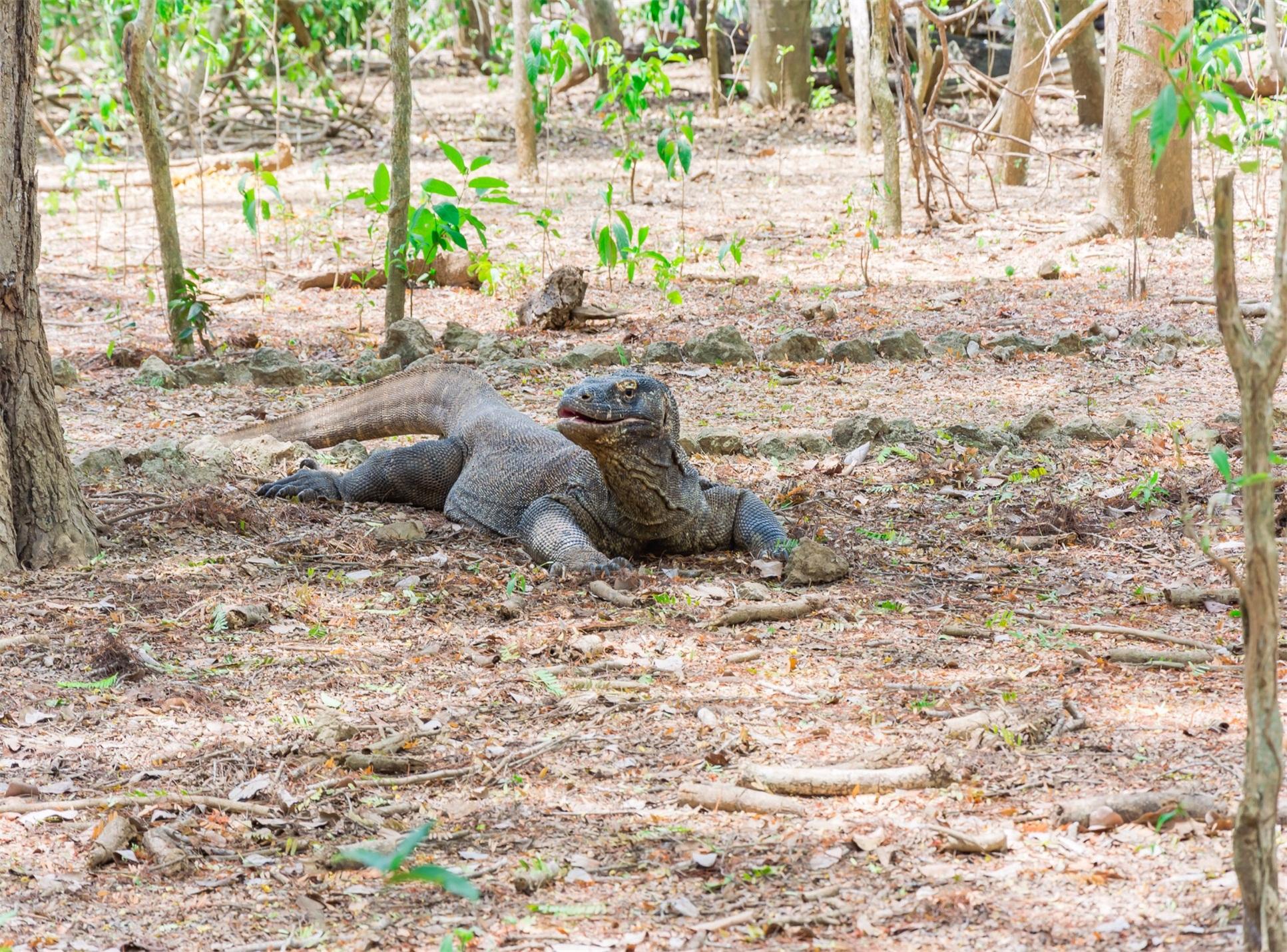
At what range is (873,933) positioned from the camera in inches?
90.9

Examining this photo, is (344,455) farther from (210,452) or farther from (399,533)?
(399,533)

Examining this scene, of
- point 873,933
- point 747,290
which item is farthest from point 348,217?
point 873,933

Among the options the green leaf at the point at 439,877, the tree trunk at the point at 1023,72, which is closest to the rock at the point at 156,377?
the green leaf at the point at 439,877

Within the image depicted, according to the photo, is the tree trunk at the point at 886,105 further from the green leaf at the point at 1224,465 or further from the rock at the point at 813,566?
the green leaf at the point at 1224,465

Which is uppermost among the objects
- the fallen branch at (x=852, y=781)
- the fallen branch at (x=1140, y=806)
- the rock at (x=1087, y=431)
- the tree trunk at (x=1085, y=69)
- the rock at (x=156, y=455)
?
the tree trunk at (x=1085, y=69)

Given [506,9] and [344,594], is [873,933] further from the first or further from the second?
[506,9]

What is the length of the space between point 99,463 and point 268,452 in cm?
78

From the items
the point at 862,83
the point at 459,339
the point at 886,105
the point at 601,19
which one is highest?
the point at 601,19

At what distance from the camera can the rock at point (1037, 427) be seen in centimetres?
617

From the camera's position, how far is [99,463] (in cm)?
582

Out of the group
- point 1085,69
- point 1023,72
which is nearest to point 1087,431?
point 1023,72

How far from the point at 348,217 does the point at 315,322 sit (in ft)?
11.9

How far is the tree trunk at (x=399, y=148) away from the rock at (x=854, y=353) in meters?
2.66

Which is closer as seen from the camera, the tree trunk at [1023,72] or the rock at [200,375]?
the rock at [200,375]
